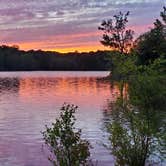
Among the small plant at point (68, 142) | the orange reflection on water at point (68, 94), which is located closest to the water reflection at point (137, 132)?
the small plant at point (68, 142)

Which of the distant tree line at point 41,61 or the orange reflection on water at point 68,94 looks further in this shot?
the distant tree line at point 41,61

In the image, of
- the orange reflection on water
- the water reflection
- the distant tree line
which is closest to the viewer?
the water reflection

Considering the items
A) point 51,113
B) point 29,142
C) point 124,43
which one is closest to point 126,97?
point 29,142

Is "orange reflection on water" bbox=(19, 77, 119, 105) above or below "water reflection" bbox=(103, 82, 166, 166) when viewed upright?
below

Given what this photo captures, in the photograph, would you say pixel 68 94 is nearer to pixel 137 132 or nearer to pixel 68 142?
pixel 137 132

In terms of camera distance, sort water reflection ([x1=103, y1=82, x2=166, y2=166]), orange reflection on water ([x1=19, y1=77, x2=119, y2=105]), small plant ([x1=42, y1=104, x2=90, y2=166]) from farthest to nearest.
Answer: orange reflection on water ([x1=19, y1=77, x2=119, y2=105])
water reflection ([x1=103, y1=82, x2=166, y2=166])
small plant ([x1=42, y1=104, x2=90, y2=166])

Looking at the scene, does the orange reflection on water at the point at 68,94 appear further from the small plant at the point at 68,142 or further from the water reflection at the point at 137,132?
the small plant at the point at 68,142

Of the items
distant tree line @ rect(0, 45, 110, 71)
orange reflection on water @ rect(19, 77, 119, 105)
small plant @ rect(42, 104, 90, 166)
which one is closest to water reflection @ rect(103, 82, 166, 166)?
small plant @ rect(42, 104, 90, 166)

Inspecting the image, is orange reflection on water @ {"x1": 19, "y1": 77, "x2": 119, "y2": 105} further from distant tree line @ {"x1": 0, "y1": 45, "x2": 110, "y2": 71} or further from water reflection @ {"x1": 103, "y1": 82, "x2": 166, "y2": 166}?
distant tree line @ {"x1": 0, "y1": 45, "x2": 110, "y2": 71}

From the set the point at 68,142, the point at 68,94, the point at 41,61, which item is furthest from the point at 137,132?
the point at 41,61

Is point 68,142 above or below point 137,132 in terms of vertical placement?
above

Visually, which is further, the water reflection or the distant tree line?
the distant tree line

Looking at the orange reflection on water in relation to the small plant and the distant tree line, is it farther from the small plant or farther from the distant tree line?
the distant tree line

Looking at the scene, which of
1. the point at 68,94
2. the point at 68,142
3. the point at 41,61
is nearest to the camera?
the point at 68,142
